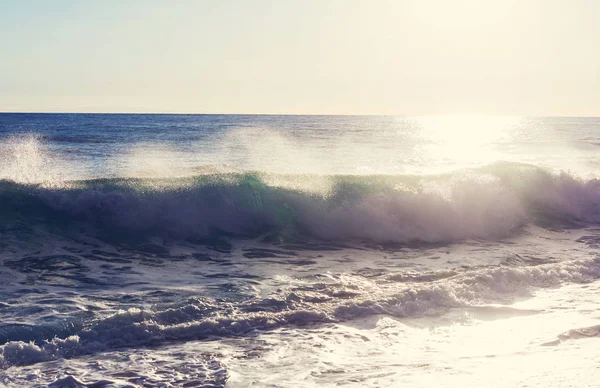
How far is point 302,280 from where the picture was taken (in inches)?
363

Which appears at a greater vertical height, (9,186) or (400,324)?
(9,186)

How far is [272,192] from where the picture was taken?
587 inches

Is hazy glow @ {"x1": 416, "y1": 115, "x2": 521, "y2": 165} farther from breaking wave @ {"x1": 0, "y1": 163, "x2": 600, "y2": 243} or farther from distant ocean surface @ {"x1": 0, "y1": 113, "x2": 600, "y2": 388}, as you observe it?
distant ocean surface @ {"x1": 0, "y1": 113, "x2": 600, "y2": 388}

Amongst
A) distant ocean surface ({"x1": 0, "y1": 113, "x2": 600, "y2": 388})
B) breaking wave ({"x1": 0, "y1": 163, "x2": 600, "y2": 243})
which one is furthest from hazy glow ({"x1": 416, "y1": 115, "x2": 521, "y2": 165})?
distant ocean surface ({"x1": 0, "y1": 113, "x2": 600, "y2": 388})

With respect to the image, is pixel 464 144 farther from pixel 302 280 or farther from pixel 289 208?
pixel 302 280

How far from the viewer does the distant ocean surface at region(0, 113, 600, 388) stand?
5824 mm

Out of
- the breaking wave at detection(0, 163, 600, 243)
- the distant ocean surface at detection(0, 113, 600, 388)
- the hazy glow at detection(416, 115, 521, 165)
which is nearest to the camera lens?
the distant ocean surface at detection(0, 113, 600, 388)

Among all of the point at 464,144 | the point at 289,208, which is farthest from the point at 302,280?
the point at 464,144

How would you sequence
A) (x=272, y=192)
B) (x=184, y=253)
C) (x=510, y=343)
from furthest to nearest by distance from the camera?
(x=272, y=192)
(x=184, y=253)
(x=510, y=343)

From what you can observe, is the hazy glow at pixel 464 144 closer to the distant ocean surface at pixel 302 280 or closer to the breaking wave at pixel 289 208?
the breaking wave at pixel 289 208

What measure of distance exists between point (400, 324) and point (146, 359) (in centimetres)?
313

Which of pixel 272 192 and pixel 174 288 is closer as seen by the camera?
pixel 174 288

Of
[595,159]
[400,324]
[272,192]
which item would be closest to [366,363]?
[400,324]

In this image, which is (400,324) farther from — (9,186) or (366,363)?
(9,186)
